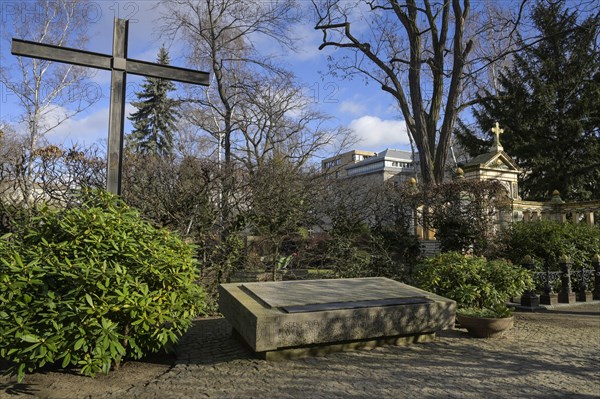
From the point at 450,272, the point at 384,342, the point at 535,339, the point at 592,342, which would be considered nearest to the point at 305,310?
the point at 384,342

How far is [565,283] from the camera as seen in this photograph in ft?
29.5

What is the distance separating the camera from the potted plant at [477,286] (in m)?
6.09

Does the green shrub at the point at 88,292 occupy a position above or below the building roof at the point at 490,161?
below

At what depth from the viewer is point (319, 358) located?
16.3 feet

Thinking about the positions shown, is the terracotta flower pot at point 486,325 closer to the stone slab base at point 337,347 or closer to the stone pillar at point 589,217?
the stone slab base at point 337,347

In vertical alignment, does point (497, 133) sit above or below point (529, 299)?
above

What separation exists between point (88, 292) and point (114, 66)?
135 inches

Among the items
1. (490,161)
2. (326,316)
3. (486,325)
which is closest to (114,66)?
(326,316)

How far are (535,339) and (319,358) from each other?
10.5 feet

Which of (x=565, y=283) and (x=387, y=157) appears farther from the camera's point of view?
(x=387, y=157)

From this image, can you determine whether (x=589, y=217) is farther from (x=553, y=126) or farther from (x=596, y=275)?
(x=553, y=126)

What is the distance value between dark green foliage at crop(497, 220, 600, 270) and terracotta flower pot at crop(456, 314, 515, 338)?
4.21 meters

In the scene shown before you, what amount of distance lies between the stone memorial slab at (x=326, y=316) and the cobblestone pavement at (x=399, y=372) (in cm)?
22

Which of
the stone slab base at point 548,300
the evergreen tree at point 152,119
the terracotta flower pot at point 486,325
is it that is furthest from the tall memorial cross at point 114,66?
the evergreen tree at point 152,119
